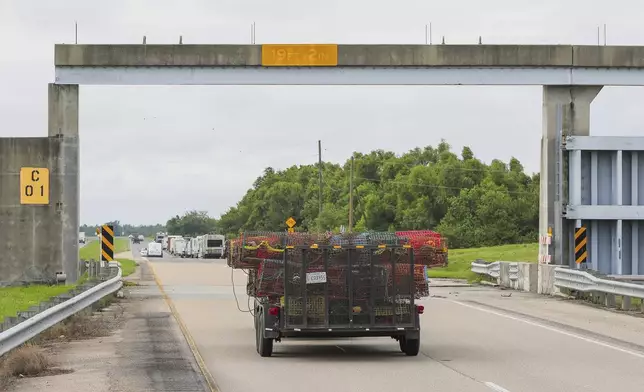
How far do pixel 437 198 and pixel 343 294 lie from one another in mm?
105075

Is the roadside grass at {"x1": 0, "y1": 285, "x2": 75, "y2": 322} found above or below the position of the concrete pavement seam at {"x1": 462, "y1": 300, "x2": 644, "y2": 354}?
below

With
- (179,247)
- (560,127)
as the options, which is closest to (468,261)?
(560,127)

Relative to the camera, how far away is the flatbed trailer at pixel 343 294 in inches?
658

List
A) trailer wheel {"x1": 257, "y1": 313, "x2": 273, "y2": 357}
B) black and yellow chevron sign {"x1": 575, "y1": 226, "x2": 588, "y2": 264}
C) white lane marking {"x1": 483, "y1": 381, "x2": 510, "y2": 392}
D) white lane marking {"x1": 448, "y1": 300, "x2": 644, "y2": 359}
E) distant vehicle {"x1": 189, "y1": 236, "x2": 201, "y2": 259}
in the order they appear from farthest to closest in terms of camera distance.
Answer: distant vehicle {"x1": 189, "y1": 236, "x2": 201, "y2": 259} → black and yellow chevron sign {"x1": 575, "y1": 226, "x2": 588, "y2": 264} → white lane marking {"x1": 448, "y1": 300, "x2": 644, "y2": 359} → trailer wheel {"x1": 257, "y1": 313, "x2": 273, "y2": 357} → white lane marking {"x1": 483, "y1": 381, "x2": 510, "y2": 392}

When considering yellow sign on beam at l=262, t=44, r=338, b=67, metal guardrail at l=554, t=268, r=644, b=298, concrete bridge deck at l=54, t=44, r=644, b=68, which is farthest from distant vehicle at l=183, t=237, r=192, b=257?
metal guardrail at l=554, t=268, r=644, b=298

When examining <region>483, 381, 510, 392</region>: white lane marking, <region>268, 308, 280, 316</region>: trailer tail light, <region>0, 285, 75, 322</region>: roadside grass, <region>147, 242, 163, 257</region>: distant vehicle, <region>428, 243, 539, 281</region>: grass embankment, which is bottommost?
<region>147, 242, 163, 257</region>: distant vehicle

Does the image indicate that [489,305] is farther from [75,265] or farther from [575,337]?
[75,265]

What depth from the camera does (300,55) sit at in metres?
33.9

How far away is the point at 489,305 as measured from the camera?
29.9 meters

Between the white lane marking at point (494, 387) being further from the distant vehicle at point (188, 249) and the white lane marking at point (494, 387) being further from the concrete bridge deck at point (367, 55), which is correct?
the distant vehicle at point (188, 249)

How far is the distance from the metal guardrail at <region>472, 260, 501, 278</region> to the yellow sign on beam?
1176 centimetres

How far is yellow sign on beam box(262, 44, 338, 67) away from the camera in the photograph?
111 ft

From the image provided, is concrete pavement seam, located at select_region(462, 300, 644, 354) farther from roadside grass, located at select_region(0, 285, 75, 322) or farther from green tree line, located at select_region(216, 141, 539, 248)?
green tree line, located at select_region(216, 141, 539, 248)

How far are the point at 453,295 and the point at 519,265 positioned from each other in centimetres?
390
